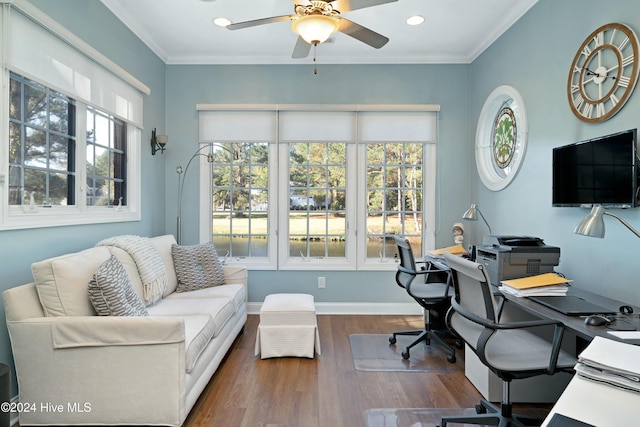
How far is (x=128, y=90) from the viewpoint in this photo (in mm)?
3260

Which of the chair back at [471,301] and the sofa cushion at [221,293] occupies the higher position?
the chair back at [471,301]

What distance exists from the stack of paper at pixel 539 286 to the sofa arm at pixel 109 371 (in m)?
1.92

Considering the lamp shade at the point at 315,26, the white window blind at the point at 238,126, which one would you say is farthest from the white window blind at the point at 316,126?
the lamp shade at the point at 315,26

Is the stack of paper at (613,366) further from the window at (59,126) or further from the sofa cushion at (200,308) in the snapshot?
the window at (59,126)

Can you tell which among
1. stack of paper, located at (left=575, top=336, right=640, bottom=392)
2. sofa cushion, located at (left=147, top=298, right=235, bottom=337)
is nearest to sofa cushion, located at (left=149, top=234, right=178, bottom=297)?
sofa cushion, located at (left=147, top=298, right=235, bottom=337)

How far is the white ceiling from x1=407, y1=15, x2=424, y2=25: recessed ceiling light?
0.18ft

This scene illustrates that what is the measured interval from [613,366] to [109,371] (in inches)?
84.5

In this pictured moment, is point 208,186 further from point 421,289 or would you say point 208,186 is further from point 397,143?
point 421,289

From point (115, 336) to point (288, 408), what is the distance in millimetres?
1105

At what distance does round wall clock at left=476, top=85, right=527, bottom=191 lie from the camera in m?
3.13

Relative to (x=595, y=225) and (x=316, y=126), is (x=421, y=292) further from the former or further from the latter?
(x=316, y=126)

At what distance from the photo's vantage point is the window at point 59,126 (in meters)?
2.05

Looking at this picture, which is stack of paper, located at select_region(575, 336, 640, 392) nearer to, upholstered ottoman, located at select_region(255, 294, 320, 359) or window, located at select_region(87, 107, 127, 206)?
upholstered ottoman, located at select_region(255, 294, 320, 359)

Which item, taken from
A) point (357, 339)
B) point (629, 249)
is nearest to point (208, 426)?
point (357, 339)
